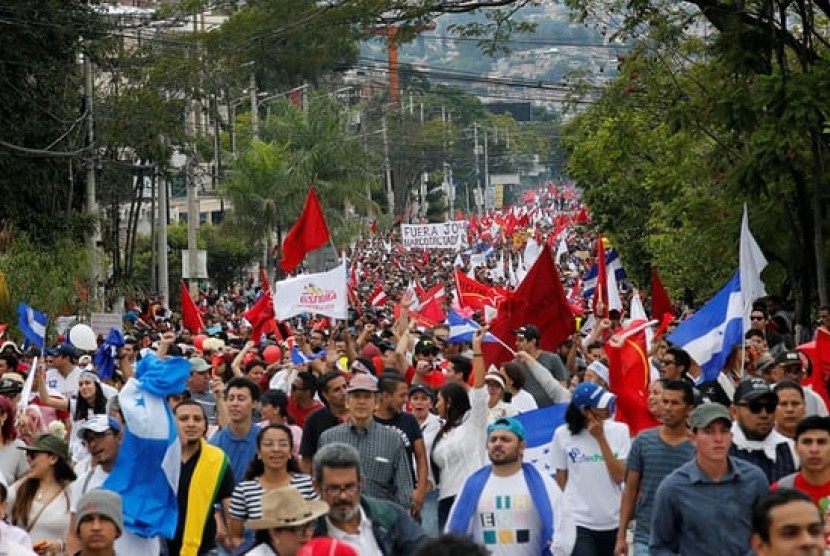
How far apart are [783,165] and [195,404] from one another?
10.9 metres

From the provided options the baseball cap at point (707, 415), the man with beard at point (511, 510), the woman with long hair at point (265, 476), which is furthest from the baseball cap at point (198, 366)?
the baseball cap at point (707, 415)

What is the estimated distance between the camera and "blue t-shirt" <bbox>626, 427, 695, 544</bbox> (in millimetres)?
9445

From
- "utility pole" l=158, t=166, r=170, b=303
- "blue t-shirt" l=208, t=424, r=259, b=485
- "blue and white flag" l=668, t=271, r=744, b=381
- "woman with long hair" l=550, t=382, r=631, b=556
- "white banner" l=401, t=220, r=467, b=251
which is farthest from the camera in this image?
"white banner" l=401, t=220, r=467, b=251

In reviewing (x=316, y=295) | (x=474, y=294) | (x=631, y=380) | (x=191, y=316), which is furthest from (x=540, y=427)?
(x=191, y=316)

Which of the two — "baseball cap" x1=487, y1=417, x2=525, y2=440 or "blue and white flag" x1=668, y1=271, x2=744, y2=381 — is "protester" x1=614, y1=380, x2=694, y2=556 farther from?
"blue and white flag" x1=668, y1=271, x2=744, y2=381

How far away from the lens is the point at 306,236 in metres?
23.6

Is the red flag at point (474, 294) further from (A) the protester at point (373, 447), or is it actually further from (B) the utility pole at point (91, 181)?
(A) the protester at point (373, 447)

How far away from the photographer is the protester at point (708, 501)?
325 inches

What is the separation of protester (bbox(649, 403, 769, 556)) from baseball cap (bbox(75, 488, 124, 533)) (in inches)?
86.4

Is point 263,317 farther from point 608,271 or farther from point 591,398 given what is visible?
point 591,398

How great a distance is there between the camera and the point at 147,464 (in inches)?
385

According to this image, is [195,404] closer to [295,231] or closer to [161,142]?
[295,231]

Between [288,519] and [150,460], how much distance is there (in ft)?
9.63

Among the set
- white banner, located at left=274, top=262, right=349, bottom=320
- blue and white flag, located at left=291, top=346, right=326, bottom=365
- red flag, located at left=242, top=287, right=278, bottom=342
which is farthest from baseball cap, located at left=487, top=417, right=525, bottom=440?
red flag, located at left=242, top=287, right=278, bottom=342
